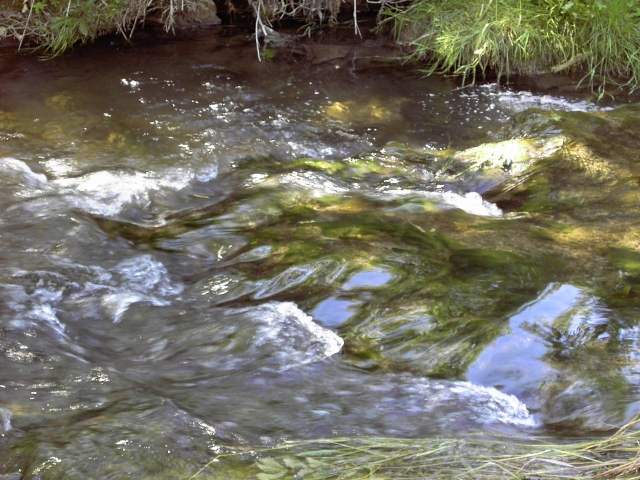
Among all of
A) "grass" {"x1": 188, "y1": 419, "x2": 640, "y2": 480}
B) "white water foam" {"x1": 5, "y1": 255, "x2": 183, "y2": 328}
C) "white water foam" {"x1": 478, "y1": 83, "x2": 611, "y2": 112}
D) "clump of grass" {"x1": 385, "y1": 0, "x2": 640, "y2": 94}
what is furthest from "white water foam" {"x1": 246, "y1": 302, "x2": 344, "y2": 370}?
"clump of grass" {"x1": 385, "y1": 0, "x2": 640, "y2": 94}

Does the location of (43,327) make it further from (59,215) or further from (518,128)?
(518,128)

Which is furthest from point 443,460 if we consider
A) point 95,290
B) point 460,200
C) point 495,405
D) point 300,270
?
point 460,200

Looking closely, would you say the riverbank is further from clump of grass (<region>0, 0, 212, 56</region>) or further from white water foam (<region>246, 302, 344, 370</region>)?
white water foam (<region>246, 302, 344, 370</region>)

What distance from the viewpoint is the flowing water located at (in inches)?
105

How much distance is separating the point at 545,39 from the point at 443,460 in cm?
513

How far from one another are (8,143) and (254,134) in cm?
169

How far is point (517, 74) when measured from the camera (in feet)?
21.9

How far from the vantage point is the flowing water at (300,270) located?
2.67m

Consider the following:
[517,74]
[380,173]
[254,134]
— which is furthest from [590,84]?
[254,134]

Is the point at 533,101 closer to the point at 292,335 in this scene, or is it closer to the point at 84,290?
the point at 292,335

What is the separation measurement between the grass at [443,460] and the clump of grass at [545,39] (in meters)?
4.69

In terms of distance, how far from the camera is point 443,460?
7.09ft

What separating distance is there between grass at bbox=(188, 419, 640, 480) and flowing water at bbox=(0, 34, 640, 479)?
0.65ft

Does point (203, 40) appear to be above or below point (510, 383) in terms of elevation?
above
